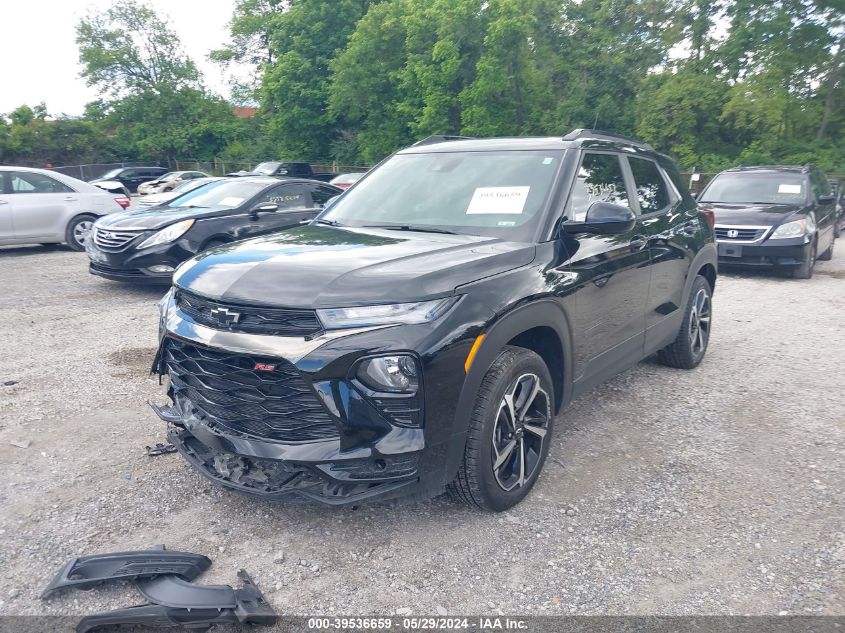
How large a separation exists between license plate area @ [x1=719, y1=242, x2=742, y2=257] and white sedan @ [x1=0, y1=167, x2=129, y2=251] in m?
10.3

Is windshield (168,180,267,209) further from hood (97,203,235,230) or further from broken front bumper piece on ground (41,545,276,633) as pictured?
broken front bumper piece on ground (41,545,276,633)

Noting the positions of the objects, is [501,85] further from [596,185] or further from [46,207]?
[596,185]

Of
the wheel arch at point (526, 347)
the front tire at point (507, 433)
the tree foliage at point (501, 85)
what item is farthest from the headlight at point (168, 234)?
the tree foliage at point (501, 85)

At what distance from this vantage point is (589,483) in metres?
3.59

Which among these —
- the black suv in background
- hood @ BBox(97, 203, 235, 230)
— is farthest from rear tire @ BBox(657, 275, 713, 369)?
the black suv in background

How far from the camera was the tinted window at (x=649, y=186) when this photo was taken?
4648mm

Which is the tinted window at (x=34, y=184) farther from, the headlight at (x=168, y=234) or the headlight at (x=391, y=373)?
the headlight at (x=391, y=373)

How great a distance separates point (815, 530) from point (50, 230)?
465 inches

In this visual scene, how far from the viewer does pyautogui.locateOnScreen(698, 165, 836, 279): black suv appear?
31.7 feet

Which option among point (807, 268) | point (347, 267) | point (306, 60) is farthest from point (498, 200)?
point (306, 60)

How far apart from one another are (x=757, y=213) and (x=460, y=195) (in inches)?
313

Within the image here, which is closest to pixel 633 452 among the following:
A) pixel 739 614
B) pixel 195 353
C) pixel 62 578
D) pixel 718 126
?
pixel 739 614

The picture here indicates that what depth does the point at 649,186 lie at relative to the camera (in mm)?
4836

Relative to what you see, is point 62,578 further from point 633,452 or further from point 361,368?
point 633,452
